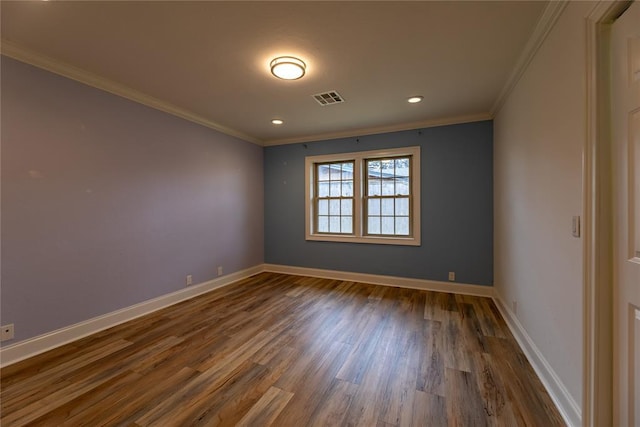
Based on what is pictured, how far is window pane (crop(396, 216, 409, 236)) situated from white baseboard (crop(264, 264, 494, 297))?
2.42ft

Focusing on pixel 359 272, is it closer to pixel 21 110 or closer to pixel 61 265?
pixel 61 265

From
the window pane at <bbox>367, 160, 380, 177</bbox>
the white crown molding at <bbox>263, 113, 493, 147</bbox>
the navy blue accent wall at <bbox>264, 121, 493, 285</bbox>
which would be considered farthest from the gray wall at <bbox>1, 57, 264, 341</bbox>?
the window pane at <bbox>367, 160, 380, 177</bbox>

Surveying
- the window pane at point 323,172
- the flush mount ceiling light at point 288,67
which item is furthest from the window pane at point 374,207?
the flush mount ceiling light at point 288,67

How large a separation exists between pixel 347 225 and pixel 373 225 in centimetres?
48

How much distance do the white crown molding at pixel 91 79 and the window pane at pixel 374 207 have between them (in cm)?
289

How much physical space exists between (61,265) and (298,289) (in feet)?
9.05

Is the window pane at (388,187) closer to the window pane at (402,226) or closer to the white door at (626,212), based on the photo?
the window pane at (402,226)

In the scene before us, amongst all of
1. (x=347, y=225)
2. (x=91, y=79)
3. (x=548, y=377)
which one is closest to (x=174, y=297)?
(x=91, y=79)

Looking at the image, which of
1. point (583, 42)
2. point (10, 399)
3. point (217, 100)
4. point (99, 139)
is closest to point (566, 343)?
point (583, 42)

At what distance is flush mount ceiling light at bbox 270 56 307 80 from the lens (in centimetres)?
232

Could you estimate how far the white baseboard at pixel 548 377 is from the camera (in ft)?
4.86

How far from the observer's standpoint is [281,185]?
514cm

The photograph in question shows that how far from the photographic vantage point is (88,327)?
8.59 ft

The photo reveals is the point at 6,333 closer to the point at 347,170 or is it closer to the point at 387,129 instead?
the point at 347,170
